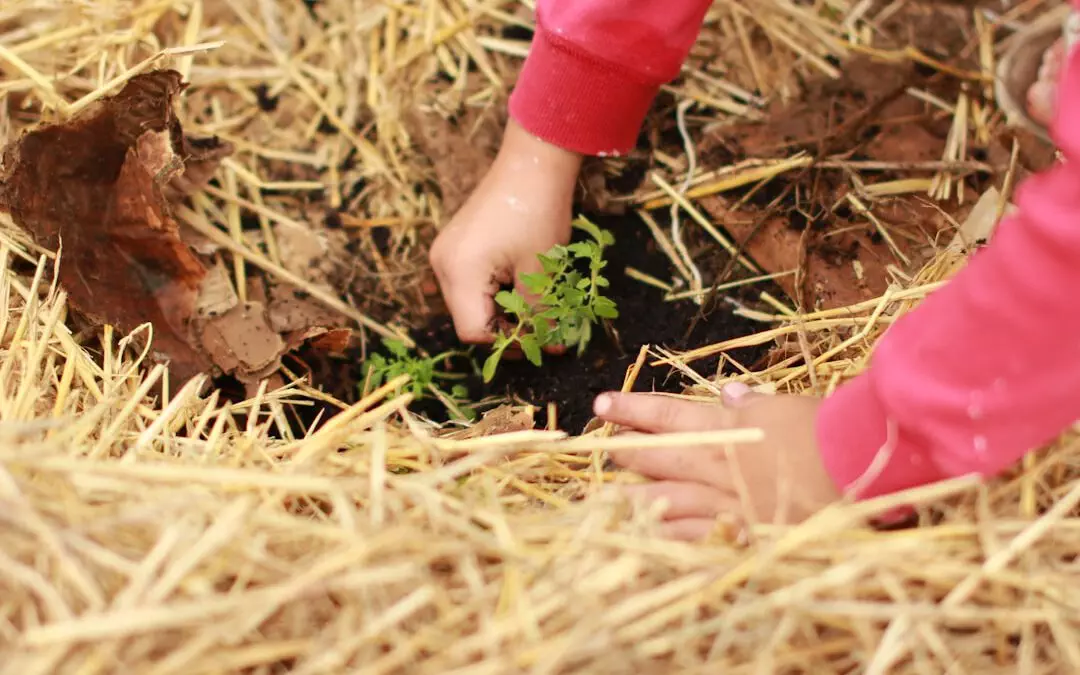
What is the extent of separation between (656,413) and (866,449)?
267 mm

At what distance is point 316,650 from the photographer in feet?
2.86

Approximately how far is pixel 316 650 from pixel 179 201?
3.56ft

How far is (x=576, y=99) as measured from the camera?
1.56 metres

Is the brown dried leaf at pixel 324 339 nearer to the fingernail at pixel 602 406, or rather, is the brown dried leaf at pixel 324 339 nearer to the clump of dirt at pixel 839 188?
the fingernail at pixel 602 406

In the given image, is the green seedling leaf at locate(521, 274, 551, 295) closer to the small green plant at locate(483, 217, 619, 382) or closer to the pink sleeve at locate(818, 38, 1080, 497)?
the small green plant at locate(483, 217, 619, 382)

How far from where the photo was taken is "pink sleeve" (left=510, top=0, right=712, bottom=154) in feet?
4.78

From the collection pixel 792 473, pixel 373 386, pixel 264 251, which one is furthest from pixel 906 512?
pixel 264 251

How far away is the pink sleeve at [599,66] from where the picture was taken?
1458mm

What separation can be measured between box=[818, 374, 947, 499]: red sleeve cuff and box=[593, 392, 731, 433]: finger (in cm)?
15

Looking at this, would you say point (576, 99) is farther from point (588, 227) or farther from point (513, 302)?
point (513, 302)

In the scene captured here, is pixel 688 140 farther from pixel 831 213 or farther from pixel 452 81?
pixel 452 81

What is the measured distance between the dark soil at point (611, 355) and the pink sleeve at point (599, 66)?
23 cm

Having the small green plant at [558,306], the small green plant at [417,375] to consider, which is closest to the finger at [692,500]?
the small green plant at [558,306]

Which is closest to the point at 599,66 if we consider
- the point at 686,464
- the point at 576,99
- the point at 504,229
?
the point at 576,99
